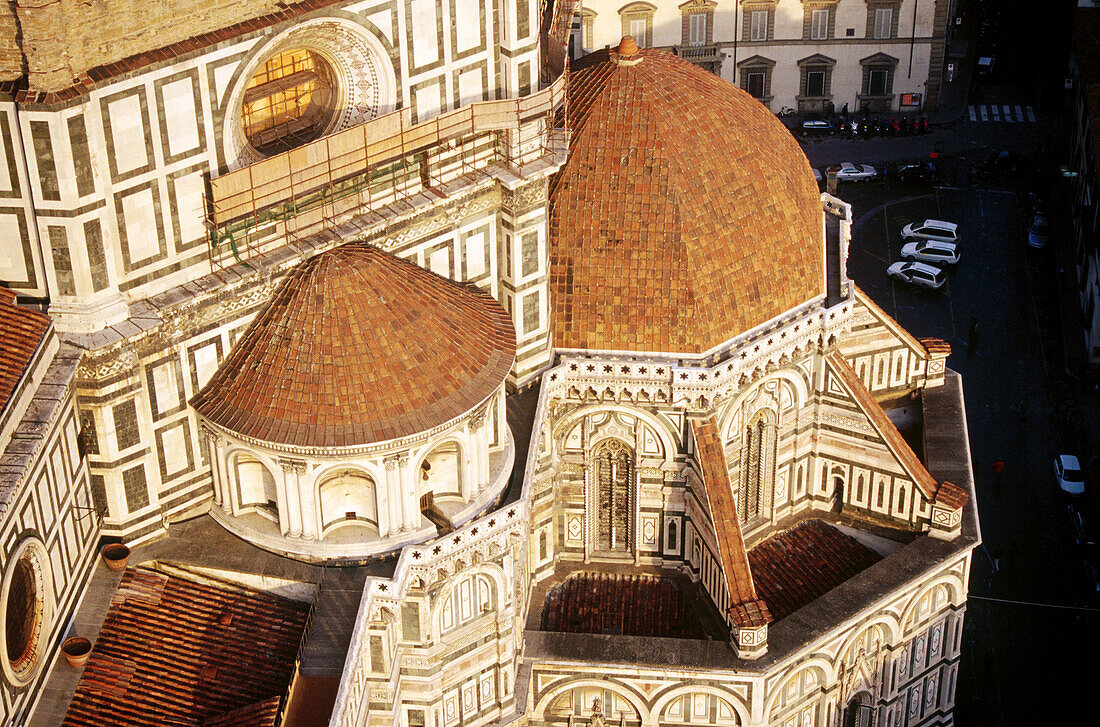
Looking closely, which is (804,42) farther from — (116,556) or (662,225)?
(116,556)

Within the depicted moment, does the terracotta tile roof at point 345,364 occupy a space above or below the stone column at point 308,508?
above

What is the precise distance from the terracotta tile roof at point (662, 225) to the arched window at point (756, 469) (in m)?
4.75

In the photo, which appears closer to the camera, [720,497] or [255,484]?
[255,484]

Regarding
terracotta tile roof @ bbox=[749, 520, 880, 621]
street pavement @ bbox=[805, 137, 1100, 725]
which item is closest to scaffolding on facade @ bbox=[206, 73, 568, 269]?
terracotta tile roof @ bbox=[749, 520, 880, 621]

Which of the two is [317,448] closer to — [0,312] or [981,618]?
[0,312]

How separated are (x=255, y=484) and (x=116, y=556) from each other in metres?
4.54

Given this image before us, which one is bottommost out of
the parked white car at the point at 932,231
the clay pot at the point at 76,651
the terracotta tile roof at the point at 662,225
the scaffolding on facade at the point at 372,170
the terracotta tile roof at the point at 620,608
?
the parked white car at the point at 932,231

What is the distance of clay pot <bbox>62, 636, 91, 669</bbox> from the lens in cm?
5066

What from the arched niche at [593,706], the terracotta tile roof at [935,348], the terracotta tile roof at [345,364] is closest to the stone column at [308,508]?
the terracotta tile roof at [345,364]

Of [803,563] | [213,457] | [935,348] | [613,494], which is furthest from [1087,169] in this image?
[213,457]

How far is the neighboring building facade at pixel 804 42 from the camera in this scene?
364 feet

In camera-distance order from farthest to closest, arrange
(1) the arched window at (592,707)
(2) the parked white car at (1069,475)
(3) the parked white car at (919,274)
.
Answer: (3) the parked white car at (919,274) → (2) the parked white car at (1069,475) → (1) the arched window at (592,707)

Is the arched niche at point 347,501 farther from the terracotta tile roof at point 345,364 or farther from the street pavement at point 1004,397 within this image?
the street pavement at point 1004,397

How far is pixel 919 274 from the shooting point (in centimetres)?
9900
